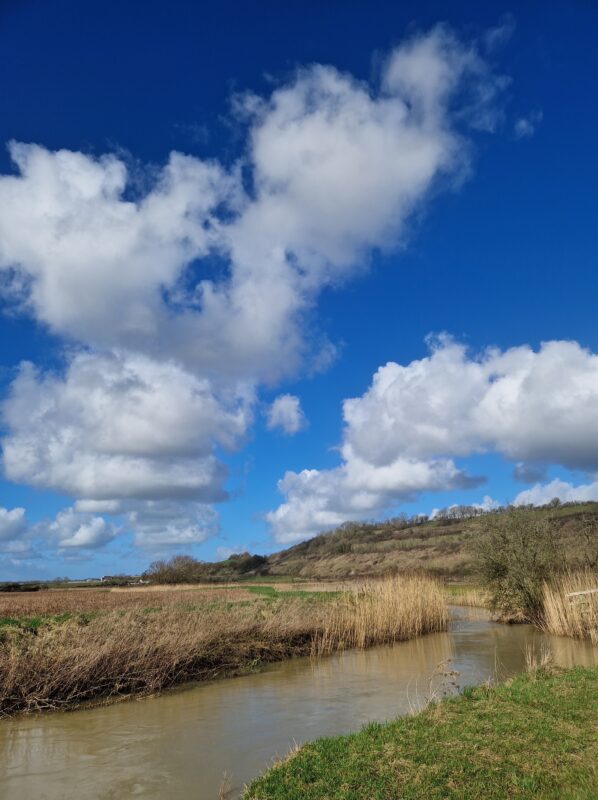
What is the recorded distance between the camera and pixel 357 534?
115812 mm

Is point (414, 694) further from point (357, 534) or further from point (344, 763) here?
point (357, 534)

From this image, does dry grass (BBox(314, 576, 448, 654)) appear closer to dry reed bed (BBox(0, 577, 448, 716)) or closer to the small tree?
dry reed bed (BBox(0, 577, 448, 716))

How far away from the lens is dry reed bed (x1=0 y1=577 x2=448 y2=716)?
46.0 ft

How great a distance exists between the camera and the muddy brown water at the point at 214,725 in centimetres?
890

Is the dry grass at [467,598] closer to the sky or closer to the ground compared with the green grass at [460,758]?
closer to the sky

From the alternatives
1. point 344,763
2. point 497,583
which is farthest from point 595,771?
point 497,583

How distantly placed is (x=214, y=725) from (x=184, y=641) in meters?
5.03

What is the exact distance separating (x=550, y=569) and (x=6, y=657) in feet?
69.3

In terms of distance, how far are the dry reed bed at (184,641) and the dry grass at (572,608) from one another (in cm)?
526

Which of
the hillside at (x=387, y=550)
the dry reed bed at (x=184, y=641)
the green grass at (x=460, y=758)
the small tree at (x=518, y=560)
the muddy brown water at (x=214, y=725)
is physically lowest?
the muddy brown water at (x=214, y=725)

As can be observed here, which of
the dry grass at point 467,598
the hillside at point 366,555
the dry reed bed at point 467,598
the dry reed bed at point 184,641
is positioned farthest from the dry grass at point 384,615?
the hillside at point 366,555

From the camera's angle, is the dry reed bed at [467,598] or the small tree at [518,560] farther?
the dry reed bed at [467,598]

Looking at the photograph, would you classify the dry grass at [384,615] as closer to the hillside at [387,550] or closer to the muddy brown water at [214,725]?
the muddy brown water at [214,725]

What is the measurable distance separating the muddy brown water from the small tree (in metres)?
5.52
